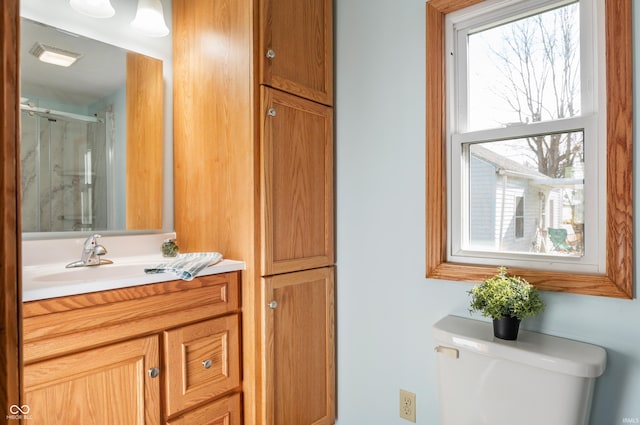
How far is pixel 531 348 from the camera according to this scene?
3.42ft

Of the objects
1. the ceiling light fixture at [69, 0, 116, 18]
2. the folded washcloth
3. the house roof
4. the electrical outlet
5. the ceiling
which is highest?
the ceiling light fixture at [69, 0, 116, 18]

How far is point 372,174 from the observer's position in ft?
5.13

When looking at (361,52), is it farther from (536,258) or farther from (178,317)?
(178,317)

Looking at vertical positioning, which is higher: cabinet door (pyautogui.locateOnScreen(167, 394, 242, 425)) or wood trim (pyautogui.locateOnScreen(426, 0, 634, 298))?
wood trim (pyautogui.locateOnScreen(426, 0, 634, 298))

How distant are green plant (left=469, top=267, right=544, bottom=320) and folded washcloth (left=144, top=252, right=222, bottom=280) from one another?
2.98 ft

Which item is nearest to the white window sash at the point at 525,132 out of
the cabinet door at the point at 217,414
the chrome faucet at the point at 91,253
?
the cabinet door at the point at 217,414

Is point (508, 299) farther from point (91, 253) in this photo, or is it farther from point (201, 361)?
point (91, 253)

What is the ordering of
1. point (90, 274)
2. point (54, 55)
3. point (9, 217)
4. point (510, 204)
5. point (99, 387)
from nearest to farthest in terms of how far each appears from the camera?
point (9, 217), point (99, 387), point (90, 274), point (510, 204), point (54, 55)

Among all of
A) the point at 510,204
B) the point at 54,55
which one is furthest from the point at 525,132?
the point at 54,55

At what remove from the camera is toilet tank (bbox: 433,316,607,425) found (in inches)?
38.3

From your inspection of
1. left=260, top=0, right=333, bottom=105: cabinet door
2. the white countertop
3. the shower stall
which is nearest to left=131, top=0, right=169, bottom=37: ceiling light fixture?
the shower stall

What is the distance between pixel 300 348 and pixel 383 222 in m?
0.64

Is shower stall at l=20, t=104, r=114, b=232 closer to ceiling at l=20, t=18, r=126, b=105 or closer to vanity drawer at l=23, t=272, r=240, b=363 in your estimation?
ceiling at l=20, t=18, r=126, b=105

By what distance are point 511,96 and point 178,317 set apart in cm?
140
